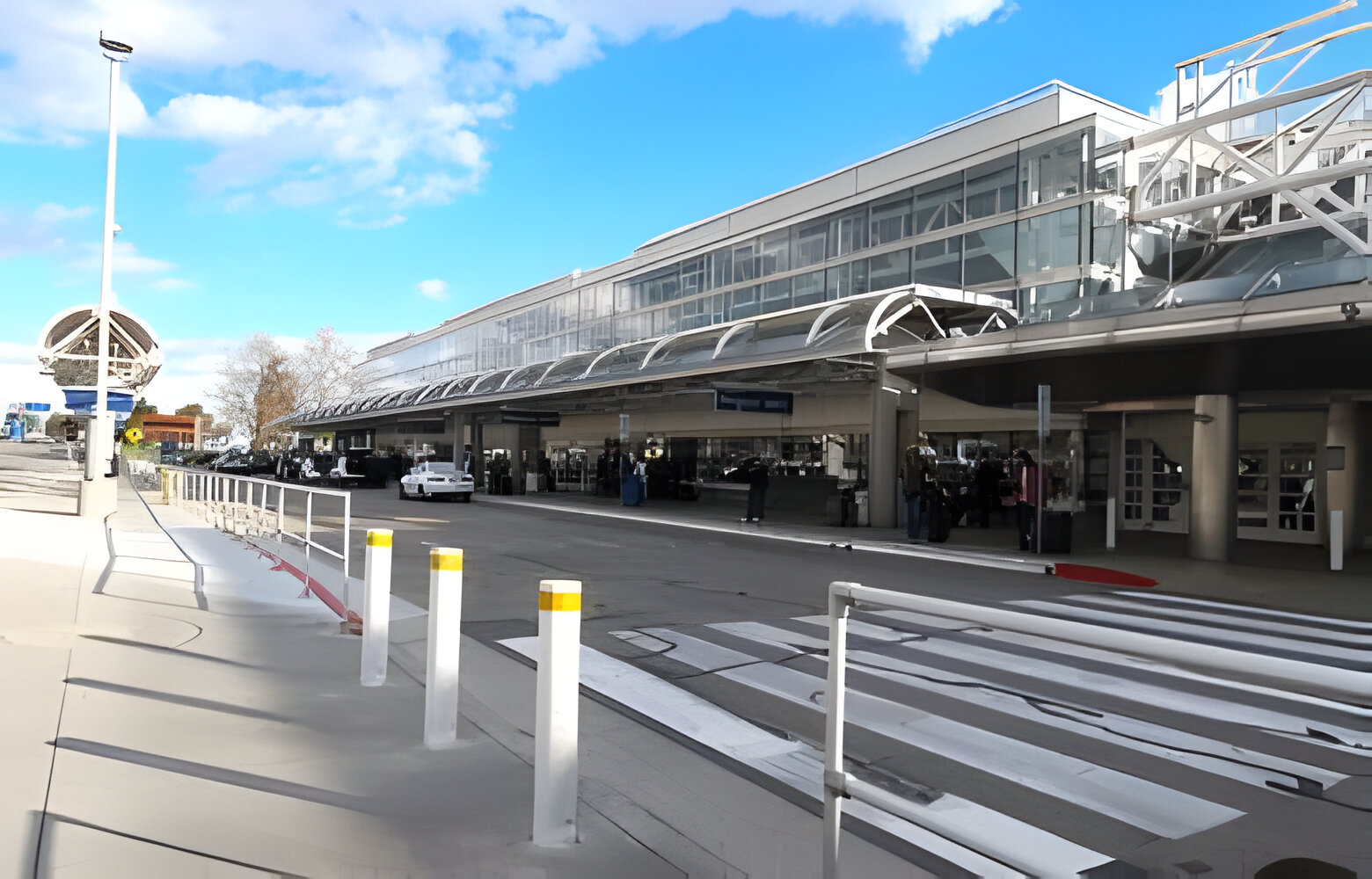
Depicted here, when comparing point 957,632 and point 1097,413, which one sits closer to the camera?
point 957,632

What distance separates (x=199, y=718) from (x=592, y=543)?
12.5 metres

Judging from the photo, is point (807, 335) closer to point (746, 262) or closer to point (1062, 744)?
point (746, 262)

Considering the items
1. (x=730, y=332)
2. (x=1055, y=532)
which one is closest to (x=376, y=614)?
(x=1055, y=532)

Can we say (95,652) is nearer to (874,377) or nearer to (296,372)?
(874,377)

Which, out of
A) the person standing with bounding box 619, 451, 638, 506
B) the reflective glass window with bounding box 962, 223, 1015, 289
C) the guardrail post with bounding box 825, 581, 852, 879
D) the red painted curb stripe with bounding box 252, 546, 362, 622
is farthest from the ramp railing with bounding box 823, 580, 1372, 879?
the person standing with bounding box 619, 451, 638, 506

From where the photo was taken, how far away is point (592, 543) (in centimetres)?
1777

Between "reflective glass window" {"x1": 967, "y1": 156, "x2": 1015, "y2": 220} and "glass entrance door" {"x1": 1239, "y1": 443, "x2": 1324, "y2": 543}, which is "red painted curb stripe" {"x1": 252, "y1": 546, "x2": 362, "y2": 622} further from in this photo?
"glass entrance door" {"x1": 1239, "y1": 443, "x2": 1324, "y2": 543}

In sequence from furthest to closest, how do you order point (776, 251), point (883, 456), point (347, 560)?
point (776, 251), point (883, 456), point (347, 560)

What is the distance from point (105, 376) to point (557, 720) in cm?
2006

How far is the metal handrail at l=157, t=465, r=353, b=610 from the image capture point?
32.1ft

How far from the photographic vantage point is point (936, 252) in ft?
83.4

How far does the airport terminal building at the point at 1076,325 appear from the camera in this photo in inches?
615

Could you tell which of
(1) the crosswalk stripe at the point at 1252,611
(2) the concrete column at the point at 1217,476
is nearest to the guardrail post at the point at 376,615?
(1) the crosswalk stripe at the point at 1252,611

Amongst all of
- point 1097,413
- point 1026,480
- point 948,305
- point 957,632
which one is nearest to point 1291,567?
point 1026,480
